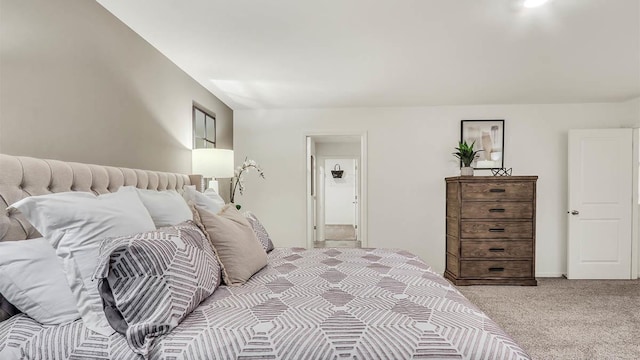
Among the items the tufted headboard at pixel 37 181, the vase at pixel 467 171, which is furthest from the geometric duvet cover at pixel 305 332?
the vase at pixel 467 171

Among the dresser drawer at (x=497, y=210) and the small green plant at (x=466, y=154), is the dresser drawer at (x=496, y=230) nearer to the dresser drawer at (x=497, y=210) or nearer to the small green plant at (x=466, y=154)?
the dresser drawer at (x=497, y=210)

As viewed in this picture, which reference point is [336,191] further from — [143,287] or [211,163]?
[143,287]

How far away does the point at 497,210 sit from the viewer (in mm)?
4195

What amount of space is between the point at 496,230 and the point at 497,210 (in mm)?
235

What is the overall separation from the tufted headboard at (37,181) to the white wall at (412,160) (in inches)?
111

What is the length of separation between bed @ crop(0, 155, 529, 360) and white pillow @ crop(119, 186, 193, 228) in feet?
0.92

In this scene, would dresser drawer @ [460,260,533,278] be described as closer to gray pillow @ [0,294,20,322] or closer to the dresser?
the dresser

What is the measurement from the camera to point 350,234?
8719 mm

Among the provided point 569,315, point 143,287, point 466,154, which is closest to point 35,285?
point 143,287

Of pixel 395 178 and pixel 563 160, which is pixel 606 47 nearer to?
pixel 563 160

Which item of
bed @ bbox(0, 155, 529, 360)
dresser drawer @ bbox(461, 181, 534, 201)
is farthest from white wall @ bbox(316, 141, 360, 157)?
bed @ bbox(0, 155, 529, 360)

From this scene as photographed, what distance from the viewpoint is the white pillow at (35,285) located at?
47.0 inches

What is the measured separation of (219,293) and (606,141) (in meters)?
4.97

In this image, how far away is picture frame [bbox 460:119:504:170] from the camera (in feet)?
15.4
